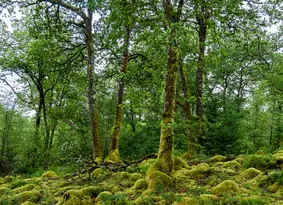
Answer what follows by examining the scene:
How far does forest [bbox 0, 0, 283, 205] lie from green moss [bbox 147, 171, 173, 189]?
25 millimetres

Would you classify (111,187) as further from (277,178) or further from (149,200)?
(277,178)

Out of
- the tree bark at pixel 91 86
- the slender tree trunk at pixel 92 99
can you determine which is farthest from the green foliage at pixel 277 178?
the slender tree trunk at pixel 92 99

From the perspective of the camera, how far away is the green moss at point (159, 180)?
5.23 m

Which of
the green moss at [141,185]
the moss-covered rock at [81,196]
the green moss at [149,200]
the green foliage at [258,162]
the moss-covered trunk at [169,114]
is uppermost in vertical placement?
the moss-covered trunk at [169,114]

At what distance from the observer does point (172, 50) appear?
5645 millimetres

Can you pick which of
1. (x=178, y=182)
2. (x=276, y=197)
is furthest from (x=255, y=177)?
(x=178, y=182)

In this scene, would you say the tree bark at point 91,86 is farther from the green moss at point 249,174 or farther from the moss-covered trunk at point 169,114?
the green moss at point 249,174

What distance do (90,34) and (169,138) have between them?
6.15 metres

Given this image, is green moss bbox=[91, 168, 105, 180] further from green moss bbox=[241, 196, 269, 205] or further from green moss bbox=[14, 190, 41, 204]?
green moss bbox=[241, 196, 269, 205]

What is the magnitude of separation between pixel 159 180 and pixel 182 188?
1.64ft

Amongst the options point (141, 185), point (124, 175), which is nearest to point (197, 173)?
point (141, 185)

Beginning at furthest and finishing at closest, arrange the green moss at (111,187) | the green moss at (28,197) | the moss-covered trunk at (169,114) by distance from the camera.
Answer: the green moss at (28,197), the green moss at (111,187), the moss-covered trunk at (169,114)

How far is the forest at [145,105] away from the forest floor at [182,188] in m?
0.03

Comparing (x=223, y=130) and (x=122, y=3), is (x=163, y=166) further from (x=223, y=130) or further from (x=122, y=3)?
(x=223, y=130)
